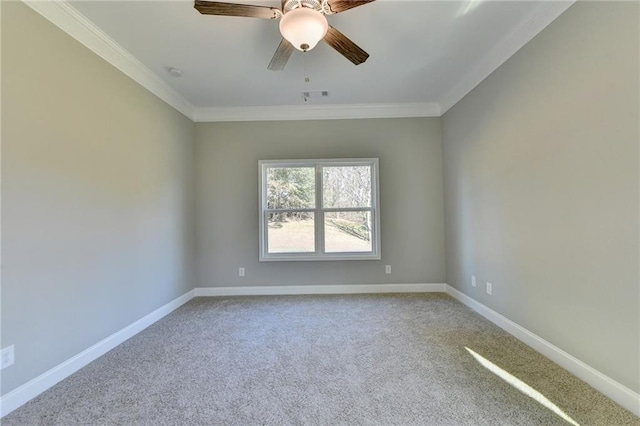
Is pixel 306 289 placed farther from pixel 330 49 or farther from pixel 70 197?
pixel 330 49

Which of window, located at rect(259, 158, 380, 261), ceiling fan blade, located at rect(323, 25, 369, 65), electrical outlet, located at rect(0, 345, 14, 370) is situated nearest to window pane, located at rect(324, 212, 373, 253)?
window, located at rect(259, 158, 380, 261)

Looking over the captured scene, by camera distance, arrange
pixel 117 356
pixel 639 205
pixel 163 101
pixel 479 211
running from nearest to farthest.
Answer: pixel 639 205, pixel 117 356, pixel 479 211, pixel 163 101

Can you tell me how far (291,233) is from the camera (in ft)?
13.6

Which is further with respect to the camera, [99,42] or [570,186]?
[99,42]

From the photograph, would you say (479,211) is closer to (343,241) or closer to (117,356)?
(343,241)

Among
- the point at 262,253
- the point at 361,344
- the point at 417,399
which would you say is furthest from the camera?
the point at 262,253

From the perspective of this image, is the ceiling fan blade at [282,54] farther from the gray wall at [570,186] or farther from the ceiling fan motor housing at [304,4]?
the gray wall at [570,186]

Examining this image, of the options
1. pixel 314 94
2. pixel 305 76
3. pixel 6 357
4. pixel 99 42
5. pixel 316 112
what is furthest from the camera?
pixel 316 112

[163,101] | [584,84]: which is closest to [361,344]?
[584,84]

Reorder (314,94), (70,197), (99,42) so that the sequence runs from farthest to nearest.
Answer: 1. (314,94)
2. (99,42)
3. (70,197)

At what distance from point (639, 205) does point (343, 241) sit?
300 cm

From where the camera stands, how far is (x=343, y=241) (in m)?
4.16

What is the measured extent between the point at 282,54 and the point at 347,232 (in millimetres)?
2593

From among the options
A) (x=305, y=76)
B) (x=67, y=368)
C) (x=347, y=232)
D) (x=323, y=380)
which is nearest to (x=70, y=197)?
(x=67, y=368)
